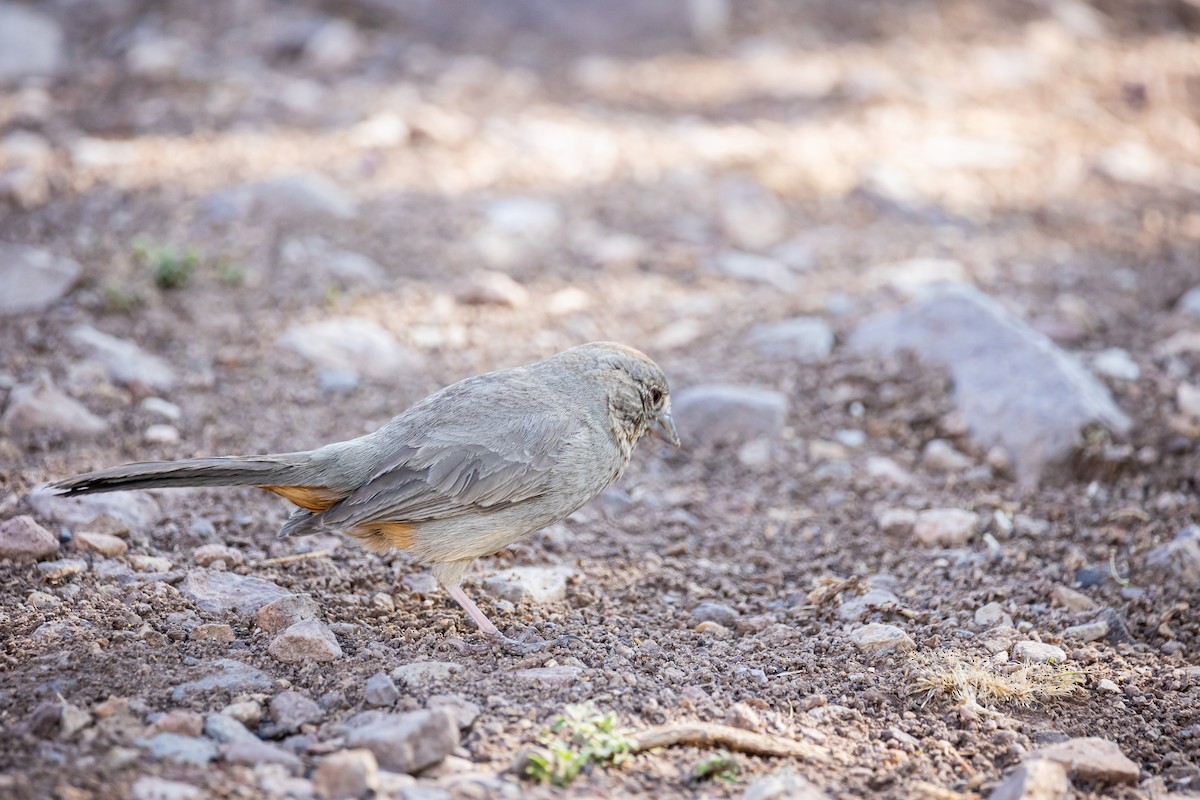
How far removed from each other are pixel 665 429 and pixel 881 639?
1.48 m

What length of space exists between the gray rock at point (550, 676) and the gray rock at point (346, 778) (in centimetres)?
85

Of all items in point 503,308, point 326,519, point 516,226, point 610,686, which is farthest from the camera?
point 516,226

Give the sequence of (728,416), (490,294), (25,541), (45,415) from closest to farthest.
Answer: (25,541) → (45,415) → (728,416) → (490,294)

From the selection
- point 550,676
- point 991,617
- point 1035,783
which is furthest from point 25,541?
point 991,617

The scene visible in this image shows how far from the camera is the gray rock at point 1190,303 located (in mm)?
7031

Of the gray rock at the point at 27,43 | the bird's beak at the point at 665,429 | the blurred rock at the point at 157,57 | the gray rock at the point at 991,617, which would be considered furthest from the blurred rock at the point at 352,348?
the gray rock at the point at 27,43

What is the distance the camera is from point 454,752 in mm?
3484

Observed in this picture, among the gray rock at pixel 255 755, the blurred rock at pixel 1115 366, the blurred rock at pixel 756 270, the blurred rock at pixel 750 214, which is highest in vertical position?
the blurred rock at pixel 750 214

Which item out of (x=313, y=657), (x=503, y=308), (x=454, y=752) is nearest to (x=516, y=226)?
(x=503, y=308)

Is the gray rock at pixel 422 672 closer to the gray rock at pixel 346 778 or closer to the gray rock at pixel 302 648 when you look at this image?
the gray rock at pixel 302 648

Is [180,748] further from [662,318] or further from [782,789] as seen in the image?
[662,318]

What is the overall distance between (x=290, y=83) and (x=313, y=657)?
6.72 m

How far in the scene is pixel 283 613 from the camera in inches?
171

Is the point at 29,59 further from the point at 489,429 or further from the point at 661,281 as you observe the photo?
the point at 489,429
